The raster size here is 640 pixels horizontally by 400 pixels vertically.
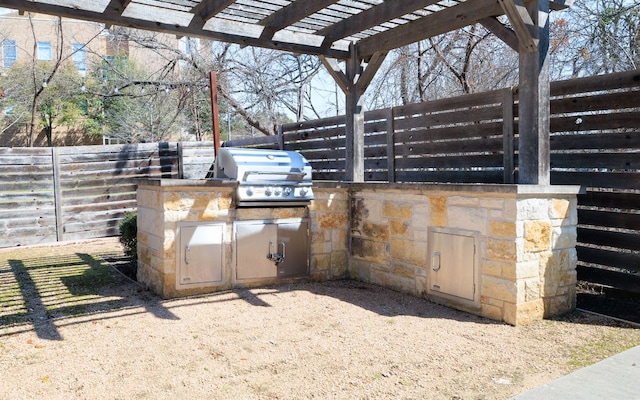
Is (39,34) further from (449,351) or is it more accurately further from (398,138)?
(449,351)

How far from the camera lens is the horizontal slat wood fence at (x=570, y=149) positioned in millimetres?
4297

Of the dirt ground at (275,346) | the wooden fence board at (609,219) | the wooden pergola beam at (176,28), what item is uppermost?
the wooden pergola beam at (176,28)

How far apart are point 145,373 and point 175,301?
1757mm

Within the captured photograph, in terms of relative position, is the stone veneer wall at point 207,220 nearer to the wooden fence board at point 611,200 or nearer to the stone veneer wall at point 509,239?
the stone veneer wall at point 509,239

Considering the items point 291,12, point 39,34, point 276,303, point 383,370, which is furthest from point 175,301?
point 39,34

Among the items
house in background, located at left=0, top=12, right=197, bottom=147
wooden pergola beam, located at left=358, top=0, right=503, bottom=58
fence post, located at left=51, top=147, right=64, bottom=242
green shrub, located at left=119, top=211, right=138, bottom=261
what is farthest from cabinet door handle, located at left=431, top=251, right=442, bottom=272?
house in background, located at left=0, top=12, right=197, bottom=147

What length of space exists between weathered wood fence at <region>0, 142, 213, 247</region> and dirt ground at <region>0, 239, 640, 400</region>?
11.5 feet

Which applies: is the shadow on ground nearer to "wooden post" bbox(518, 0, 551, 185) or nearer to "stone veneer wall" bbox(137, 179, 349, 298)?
"stone veneer wall" bbox(137, 179, 349, 298)

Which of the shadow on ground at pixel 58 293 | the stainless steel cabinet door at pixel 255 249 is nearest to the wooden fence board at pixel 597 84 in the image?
the stainless steel cabinet door at pixel 255 249

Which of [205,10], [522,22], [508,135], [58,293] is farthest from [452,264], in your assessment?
[58,293]

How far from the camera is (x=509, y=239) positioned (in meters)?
3.99

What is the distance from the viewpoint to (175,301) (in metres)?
4.75

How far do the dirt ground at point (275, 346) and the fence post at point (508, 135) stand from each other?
58.5 inches

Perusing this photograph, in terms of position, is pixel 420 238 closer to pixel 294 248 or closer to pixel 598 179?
pixel 294 248
